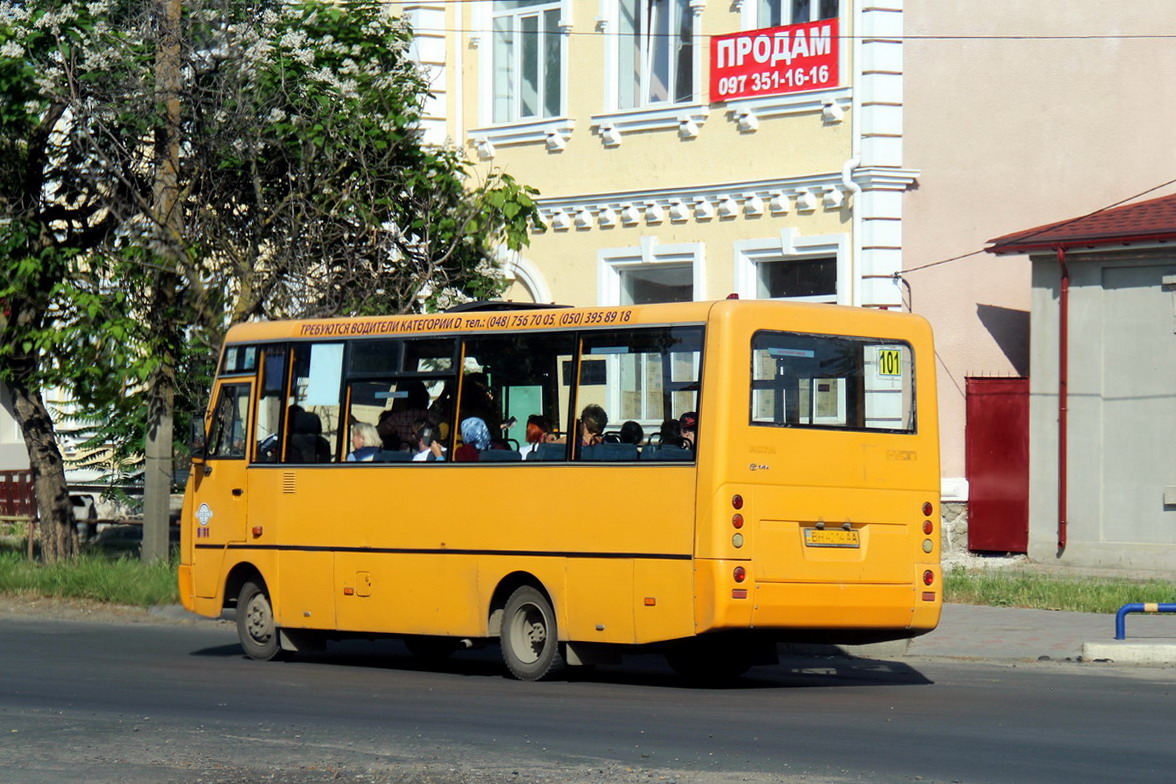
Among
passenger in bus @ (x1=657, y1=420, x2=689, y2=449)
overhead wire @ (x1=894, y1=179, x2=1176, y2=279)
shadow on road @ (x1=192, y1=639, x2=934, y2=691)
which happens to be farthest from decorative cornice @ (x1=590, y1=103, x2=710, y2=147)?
passenger in bus @ (x1=657, y1=420, x2=689, y2=449)

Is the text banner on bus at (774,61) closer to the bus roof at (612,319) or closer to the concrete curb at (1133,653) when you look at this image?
the bus roof at (612,319)

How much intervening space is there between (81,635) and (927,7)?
1280 cm

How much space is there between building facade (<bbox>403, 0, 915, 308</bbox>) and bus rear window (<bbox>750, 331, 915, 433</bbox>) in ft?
32.3

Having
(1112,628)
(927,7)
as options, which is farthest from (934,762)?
(927,7)

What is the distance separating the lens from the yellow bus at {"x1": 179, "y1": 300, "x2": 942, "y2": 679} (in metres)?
13.5

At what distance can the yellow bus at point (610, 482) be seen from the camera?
44.4 ft

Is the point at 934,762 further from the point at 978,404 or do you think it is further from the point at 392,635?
the point at 978,404

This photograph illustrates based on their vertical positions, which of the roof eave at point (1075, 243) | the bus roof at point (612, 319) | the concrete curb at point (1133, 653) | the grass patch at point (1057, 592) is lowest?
the concrete curb at point (1133, 653)

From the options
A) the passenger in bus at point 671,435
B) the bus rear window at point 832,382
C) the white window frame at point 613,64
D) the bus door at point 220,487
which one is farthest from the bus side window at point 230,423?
the white window frame at point 613,64

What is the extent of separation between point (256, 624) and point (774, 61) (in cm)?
1171

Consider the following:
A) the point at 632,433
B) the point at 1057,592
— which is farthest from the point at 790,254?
the point at 632,433

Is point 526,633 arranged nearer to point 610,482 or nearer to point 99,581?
point 610,482

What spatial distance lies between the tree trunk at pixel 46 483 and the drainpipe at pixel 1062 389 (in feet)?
38.9

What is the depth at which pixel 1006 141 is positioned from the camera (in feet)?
81.3
